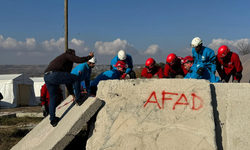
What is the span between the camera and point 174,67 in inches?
229

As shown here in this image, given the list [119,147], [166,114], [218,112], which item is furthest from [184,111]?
[119,147]

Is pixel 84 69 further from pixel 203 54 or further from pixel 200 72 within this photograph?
Result: pixel 203 54

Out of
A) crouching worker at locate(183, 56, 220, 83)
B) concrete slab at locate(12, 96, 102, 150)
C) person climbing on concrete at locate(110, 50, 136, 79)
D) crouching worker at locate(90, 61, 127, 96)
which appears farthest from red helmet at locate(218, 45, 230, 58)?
concrete slab at locate(12, 96, 102, 150)

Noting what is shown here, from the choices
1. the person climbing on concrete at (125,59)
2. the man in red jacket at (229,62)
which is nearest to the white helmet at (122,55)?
the person climbing on concrete at (125,59)

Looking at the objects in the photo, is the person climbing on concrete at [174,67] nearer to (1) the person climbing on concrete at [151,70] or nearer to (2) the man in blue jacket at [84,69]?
(1) the person climbing on concrete at [151,70]

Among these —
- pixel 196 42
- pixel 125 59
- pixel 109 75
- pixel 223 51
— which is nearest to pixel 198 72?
pixel 196 42

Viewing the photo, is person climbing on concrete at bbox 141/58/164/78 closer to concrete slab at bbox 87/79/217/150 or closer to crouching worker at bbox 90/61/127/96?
crouching worker at bbox 90/61/127/96

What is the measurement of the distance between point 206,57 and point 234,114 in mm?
2149

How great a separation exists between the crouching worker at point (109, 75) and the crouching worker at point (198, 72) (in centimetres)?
158

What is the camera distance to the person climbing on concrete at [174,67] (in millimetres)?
5660

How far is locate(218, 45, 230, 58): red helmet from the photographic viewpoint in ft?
17.5

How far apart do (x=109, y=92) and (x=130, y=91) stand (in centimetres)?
39

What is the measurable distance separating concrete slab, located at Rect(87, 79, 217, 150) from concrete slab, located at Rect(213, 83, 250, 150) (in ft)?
0.98

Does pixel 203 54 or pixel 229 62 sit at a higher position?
pixel 203 54
